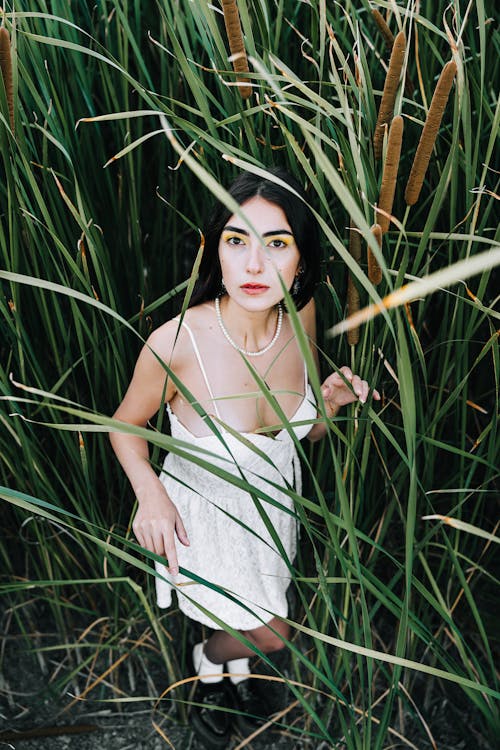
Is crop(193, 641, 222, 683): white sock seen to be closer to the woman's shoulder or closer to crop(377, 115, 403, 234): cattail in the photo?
the woman's shoulder

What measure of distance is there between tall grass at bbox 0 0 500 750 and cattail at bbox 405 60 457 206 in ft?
0.13

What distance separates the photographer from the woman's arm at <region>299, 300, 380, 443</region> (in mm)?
845

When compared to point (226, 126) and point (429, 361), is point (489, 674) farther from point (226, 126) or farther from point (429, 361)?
point (226, 126)

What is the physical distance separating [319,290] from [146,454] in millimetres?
360

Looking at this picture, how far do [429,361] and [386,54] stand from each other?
0.49 m

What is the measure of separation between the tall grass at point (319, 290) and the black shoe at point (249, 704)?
0.22 feet

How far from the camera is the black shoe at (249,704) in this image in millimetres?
1256

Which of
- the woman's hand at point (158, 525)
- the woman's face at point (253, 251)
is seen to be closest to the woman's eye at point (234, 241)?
the woman's face at point (253, 251)

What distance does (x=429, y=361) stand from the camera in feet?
3.67

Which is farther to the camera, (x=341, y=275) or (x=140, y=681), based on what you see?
(x=140, y=681)

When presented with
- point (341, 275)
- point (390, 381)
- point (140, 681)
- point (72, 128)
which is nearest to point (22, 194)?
point (72, 128)

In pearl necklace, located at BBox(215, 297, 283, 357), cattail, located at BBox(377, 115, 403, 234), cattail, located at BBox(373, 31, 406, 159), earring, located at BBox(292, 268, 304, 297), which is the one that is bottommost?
pearl necklace, located at BBox(215, 297, 283, 357)

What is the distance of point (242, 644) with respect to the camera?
1168mm

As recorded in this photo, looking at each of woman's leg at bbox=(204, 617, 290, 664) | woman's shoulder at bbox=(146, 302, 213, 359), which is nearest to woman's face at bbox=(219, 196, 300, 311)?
woman's shoulder at bbox=(146, 302, 213, 359)
